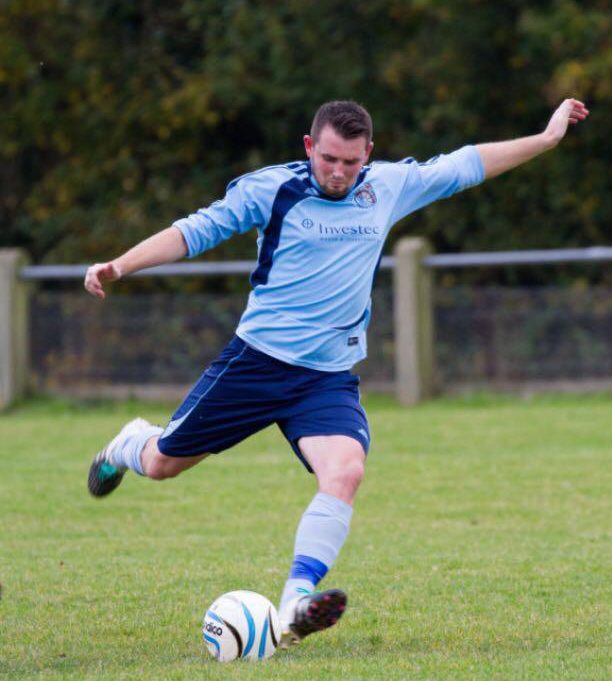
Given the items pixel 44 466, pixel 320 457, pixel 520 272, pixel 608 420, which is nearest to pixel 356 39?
pixel 520 272

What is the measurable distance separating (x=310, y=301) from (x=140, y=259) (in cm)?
74

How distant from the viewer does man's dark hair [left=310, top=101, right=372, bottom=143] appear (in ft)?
18.0

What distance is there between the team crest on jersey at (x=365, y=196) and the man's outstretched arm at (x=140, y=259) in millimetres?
745

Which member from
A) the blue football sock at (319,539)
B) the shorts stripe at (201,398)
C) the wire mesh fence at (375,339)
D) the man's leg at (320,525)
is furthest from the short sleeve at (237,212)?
the wire mesh fence at (375,339)

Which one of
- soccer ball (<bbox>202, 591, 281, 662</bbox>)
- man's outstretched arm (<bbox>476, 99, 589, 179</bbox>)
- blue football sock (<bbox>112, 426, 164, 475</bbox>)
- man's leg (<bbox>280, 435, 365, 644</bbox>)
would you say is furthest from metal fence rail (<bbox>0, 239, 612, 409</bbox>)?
soccer ball (<bbox>202, 591, 281, 662</bbox>)

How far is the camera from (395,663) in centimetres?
510

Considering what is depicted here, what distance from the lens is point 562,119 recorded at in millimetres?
6234

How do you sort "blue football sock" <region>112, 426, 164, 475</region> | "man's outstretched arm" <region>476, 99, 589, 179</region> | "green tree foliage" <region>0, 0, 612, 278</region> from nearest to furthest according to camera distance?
1. "man's outstretched arm" <region>476, 99, 589, 179</region>
2. "blue football sock" <region>112, 426, 164, 475</region>
3. "green tree foliage" <region>0, 0, 612, 278</region>

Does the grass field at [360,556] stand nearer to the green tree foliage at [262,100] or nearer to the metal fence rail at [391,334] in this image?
the metal fence rail at [391,334]

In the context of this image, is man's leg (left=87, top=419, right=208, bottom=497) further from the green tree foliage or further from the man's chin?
the green tree foliage

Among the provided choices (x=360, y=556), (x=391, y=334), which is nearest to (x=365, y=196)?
(x=360, y=556)

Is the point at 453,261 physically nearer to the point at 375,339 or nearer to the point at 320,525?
the point at 375,339

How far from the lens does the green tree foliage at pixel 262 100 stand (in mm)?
19438

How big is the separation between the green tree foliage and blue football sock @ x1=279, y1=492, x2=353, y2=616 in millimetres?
13343
